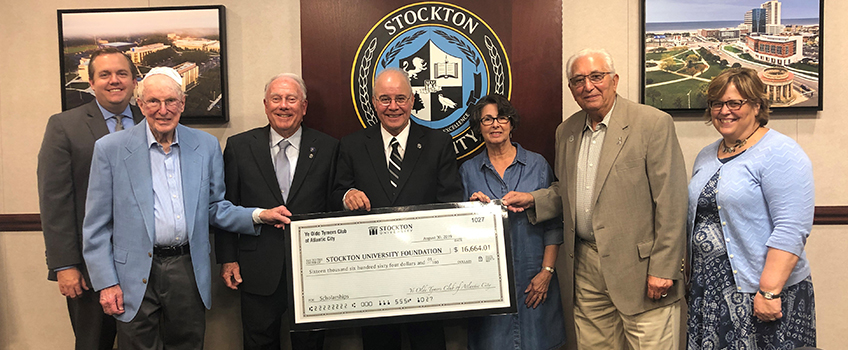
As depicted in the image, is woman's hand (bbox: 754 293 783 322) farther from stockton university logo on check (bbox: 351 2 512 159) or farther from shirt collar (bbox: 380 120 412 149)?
shirt collar (bbox: 380 120 412 149)

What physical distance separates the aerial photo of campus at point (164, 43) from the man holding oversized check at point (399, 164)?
113 centimetres

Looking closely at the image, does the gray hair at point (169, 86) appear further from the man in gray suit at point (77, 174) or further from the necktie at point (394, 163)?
the necktie at point (394, 163)

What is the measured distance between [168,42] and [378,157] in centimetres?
167

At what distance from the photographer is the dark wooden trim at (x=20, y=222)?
3133 millimetres

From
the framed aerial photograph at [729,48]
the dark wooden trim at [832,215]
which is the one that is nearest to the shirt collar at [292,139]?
the framed aerial photograph at [729,48]

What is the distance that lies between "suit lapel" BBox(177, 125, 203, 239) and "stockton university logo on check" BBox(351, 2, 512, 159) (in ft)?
3.97

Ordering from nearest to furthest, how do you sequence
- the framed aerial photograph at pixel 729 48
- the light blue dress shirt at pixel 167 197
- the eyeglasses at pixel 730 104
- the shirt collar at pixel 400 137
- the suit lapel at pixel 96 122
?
the eyeglasses at pixel 730 104 < the light blue dress shirt at pixel 167 197 < the suit lapel at pixel 96 122 < the shirt collar at pixel 400 137 < the framed aerial photograph at pixel 729 48

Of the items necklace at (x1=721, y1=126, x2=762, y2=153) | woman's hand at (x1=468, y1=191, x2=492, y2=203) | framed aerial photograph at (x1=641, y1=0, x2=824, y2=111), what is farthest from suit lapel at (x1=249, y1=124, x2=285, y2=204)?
framed aerial photograph at (x1=641, y1=0, x2=824, y2=111)

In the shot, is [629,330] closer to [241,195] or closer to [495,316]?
[495,316]

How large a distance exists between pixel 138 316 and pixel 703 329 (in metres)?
2.57

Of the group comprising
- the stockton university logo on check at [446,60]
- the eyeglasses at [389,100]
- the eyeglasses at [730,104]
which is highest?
the stockton university logo on check at [446,60]

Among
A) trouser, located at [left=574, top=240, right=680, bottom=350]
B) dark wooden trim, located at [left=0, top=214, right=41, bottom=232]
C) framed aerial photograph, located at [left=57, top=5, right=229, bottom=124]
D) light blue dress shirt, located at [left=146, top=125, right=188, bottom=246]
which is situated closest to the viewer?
light blue dress shirt, located at [left=146, top=125, right=188, bottom=246]

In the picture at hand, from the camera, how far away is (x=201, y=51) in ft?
9.89

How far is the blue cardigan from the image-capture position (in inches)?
76.9
